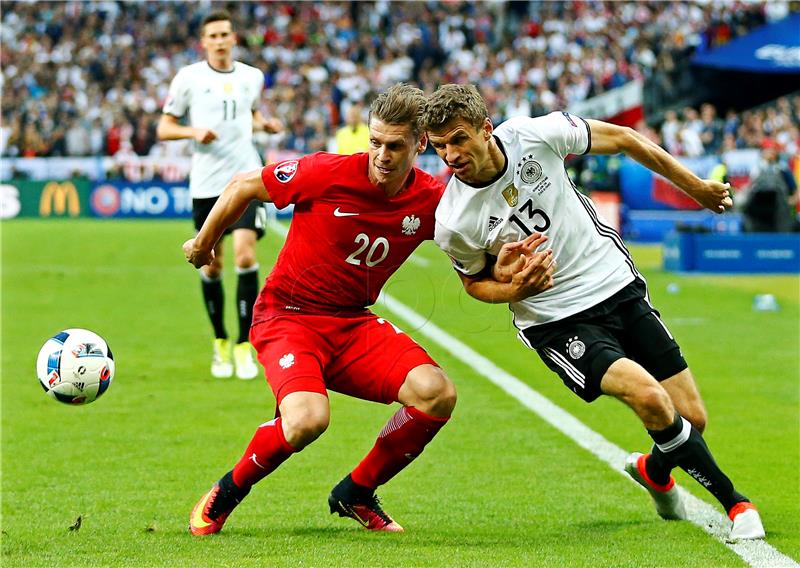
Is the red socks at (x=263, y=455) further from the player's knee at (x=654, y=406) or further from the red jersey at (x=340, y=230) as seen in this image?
the player's knee at (x=654, y=406)

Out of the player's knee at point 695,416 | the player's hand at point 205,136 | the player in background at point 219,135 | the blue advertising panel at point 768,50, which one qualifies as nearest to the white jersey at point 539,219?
the player's knee at point 695,416

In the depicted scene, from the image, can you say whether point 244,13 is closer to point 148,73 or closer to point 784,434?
point 148,73

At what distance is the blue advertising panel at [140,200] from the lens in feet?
113

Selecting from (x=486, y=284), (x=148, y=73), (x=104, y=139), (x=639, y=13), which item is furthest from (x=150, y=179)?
(x=486, y=284)

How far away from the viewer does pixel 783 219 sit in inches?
803

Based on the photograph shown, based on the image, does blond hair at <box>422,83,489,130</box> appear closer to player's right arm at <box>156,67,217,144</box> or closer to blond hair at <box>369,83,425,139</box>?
blond hair at <box>369,83,425,139</box>

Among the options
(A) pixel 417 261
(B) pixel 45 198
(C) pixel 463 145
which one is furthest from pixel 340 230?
(B) pixel 45 198

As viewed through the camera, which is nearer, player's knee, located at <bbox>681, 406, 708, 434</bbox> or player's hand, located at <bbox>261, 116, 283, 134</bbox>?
player's knee, located at <bbox>681, 406, 708, 434</bbox>

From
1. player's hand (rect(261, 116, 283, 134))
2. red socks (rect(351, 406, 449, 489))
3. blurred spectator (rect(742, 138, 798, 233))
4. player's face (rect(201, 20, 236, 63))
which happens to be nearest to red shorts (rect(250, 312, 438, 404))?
red socks (rect(351, 406, 449, 489))

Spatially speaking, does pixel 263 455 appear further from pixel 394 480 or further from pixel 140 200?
pixel 140 200

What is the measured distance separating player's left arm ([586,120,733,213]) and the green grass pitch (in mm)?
1420

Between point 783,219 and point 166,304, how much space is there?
398 inches

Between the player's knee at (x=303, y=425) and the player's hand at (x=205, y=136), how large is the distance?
15.2ft

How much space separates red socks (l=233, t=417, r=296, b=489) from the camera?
549 cm
